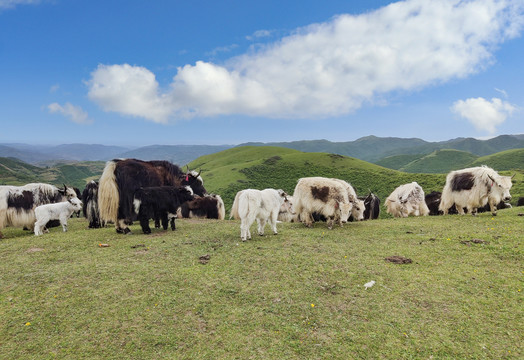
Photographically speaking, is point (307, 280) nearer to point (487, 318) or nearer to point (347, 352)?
point (347, 352)

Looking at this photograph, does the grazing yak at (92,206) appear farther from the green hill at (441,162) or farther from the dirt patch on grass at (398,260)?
the green hill at (441,162)

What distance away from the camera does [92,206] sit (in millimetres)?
10664

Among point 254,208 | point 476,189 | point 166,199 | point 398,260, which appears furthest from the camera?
point 476,189

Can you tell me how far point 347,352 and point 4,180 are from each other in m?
119

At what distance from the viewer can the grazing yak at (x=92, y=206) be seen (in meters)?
10.6

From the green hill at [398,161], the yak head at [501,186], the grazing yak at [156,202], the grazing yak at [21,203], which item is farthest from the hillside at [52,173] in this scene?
the green hill at [398,161]

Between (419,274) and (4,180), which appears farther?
(4,180)

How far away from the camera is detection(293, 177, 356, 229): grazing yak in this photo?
9127 mm

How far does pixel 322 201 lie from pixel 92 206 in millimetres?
9471

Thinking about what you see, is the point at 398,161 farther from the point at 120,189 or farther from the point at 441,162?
the point at 120,189

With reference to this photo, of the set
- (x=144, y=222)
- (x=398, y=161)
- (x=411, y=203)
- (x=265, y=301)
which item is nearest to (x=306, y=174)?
(x=411, y=203)

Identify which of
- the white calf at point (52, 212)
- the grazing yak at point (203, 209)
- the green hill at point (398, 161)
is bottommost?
the grazing yak at point (203, 209)

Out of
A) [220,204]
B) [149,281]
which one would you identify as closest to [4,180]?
[220,204]

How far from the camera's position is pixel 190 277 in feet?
16.0
